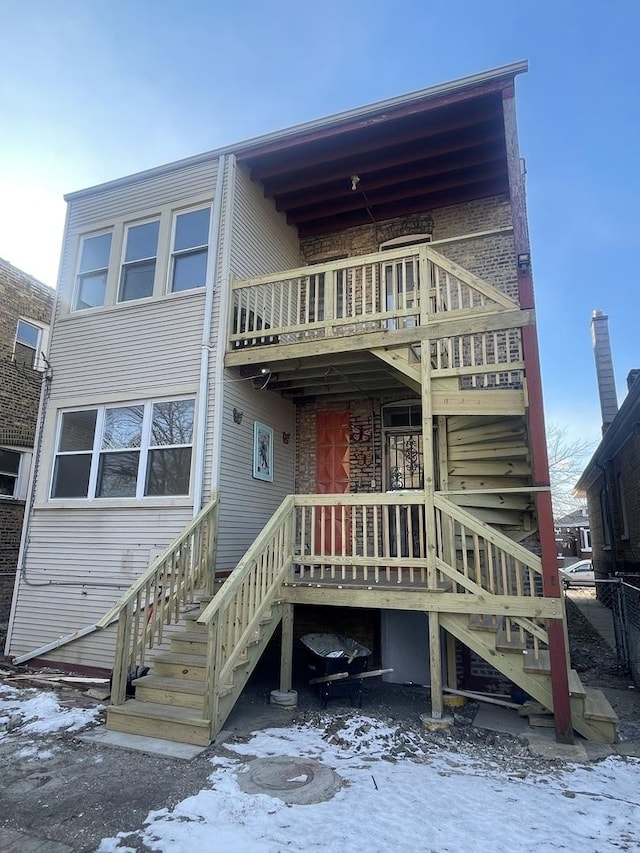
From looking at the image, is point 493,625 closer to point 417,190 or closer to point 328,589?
point 328,589

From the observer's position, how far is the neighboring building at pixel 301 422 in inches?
223

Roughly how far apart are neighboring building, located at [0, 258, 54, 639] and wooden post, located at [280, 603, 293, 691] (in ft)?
25.2

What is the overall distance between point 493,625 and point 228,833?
11.6 ft

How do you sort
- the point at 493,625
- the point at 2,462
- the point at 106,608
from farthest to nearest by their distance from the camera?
the point at 2,462 < the point at 106,608 < the point at 493,625

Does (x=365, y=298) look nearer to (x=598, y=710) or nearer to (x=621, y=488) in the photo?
(x=598, y=710)

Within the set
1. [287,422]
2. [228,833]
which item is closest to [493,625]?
[228,833]

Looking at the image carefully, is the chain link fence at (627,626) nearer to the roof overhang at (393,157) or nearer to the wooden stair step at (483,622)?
the wooden stair step at (483,622)

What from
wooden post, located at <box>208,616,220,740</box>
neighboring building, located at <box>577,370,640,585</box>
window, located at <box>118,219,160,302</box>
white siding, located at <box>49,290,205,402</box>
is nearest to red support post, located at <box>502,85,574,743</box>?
wooden post, located at <box>208,616,220,740</box>

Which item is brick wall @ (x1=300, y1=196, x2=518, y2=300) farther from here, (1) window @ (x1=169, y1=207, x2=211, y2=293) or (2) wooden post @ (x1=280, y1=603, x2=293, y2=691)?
(2) wooden post @ (x1=280, y1=603, x2=293, y2=691)

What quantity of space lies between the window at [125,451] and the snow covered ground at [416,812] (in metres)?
4.05

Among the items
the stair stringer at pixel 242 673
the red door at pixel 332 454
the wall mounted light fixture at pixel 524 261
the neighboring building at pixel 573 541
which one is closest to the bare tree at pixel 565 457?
the neighboring building at pixel 573 541

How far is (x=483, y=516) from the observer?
6.91 metres

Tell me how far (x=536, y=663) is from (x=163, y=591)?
4252mm

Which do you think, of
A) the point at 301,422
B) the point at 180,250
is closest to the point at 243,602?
the point at 301,422
